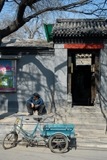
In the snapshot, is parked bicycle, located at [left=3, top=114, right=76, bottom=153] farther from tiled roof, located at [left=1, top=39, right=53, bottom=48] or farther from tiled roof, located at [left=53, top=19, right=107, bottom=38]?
tiled roof, located at [left=1, top=39, right=53, bottom=48]

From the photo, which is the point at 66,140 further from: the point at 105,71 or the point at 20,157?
the point at 105,71

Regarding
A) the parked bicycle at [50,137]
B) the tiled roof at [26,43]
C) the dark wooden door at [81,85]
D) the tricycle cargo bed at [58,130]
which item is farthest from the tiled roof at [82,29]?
the tricycle cargo bed at [58,130]

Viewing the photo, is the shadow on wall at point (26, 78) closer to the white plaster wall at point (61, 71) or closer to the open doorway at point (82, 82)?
the white plaster wall at point (61, 71)

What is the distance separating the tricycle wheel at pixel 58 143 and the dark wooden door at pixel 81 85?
7029 millimetres

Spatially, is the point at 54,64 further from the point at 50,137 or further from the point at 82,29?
the point at 50,137

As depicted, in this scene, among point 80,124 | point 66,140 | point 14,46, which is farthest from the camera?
point 14,46

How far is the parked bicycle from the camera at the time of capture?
36.1ft

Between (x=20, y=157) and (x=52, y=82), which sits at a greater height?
(x=52, y=82)

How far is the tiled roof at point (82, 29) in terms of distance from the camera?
1480 cm

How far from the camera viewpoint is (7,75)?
16.3m

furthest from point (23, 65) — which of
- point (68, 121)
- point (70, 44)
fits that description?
point (68, 121)

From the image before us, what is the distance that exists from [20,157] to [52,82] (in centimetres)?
665

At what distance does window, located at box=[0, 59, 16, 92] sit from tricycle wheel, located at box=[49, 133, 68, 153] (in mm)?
5777

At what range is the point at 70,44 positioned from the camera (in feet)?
49.9
